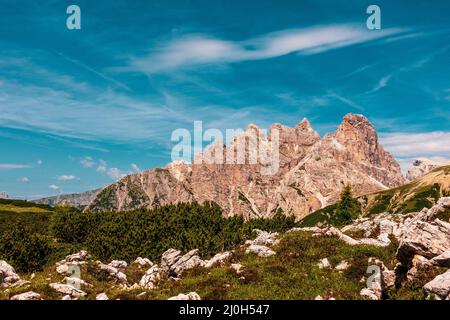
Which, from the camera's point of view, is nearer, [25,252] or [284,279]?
[284,279]

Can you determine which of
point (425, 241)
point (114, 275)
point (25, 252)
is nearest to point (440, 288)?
point (425, 241)

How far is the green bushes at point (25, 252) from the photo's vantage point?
7400 cm

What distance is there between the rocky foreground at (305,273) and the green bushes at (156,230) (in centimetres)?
3117

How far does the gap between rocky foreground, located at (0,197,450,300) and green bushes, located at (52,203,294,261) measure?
31.2 m

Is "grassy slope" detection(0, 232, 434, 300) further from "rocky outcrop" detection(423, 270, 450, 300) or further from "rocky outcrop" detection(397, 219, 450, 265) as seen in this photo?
Answer: "rocky outcrop" detection(397, 219, 450, 265)

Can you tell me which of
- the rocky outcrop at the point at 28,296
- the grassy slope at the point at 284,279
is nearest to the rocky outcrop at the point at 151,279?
the grassy slope at the point at 284,279

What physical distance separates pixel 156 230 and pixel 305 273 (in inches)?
2608

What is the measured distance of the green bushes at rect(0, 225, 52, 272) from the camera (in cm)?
7400

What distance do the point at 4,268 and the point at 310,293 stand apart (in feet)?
114

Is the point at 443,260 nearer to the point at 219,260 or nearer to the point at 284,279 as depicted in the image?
the point at 284,279

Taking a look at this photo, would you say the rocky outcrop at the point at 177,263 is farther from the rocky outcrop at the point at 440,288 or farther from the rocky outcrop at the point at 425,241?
the rocky outcrop at the point at 440,288

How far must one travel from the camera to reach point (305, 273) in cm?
3428
